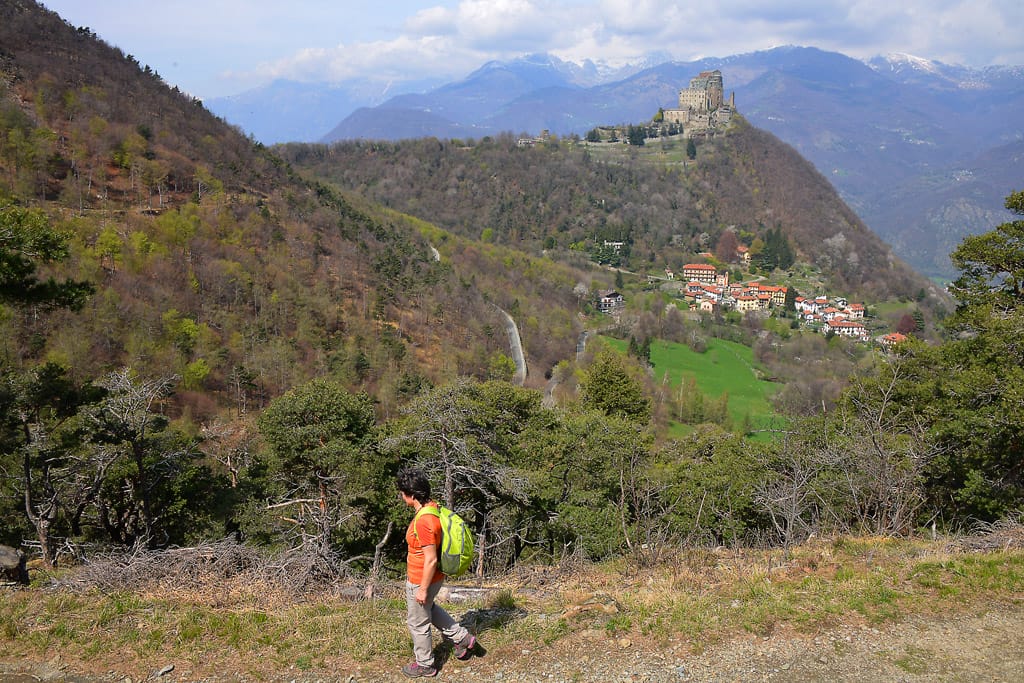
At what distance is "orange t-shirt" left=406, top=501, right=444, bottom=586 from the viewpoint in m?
3.77

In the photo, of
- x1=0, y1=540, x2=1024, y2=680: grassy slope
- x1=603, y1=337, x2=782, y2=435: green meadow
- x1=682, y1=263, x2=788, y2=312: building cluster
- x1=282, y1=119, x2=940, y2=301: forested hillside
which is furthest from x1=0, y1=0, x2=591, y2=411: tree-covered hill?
x1=282, y1=119, x2=940, y2=301: forested hillside

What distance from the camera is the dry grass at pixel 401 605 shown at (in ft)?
14.7

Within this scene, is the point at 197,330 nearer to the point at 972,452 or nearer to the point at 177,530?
the point at 177,530

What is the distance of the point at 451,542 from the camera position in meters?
3.79

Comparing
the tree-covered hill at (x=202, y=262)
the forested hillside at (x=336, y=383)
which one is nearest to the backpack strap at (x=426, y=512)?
the forested hillside at (x=336, y=383)

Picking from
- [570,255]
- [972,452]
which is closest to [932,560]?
[972,452]

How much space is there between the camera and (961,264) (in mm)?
13117

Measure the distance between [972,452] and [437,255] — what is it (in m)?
53.5

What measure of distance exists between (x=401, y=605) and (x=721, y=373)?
159 ft

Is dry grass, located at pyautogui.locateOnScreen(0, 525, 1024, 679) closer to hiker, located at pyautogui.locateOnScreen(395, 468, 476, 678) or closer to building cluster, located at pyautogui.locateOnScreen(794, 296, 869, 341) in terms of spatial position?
hiker, located at pyautogui.locateOnScreen(395, 468, 476, 678)

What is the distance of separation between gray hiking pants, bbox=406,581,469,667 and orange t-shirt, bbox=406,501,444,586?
0.07 meters

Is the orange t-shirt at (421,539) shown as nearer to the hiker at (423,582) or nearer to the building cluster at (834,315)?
the hiker at (423,582)

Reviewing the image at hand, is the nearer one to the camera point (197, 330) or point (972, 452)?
point (972, 452)

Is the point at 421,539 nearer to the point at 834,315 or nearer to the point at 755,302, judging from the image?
the point at 755,302
